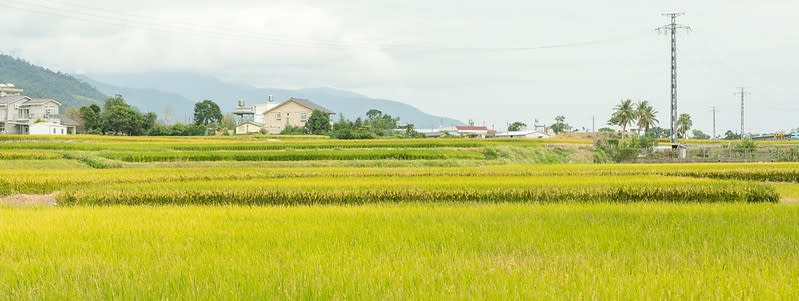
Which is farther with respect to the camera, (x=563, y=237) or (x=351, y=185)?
(x=351, y=185)

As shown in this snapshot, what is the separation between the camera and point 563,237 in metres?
8.65

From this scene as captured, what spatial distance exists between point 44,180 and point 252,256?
1649 cm

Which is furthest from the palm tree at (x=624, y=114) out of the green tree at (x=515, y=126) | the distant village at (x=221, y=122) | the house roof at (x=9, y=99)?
the house roof at (x=9, y=99)

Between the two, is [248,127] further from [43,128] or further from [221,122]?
[43,128]

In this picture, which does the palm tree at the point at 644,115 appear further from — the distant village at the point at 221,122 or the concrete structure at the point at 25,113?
the concrete structure at the point at 25,113

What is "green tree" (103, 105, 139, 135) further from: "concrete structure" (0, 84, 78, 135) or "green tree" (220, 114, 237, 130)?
"green tree" (220, 114, 237, 130)

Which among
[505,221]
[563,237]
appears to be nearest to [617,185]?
[505,221]

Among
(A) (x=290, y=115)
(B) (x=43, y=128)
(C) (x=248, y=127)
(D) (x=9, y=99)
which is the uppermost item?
(D) (x=9, y=99)

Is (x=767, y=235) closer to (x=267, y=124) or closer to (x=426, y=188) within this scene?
(x=426, y=188)

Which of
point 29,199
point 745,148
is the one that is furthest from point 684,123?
point 29,199

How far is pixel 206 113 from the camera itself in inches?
4673

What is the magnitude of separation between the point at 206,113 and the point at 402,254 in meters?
117

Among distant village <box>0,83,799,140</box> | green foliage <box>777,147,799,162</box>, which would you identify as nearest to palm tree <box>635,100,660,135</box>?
distant village <box>0,83,799,140</box>

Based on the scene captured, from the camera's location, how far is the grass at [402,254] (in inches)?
218
